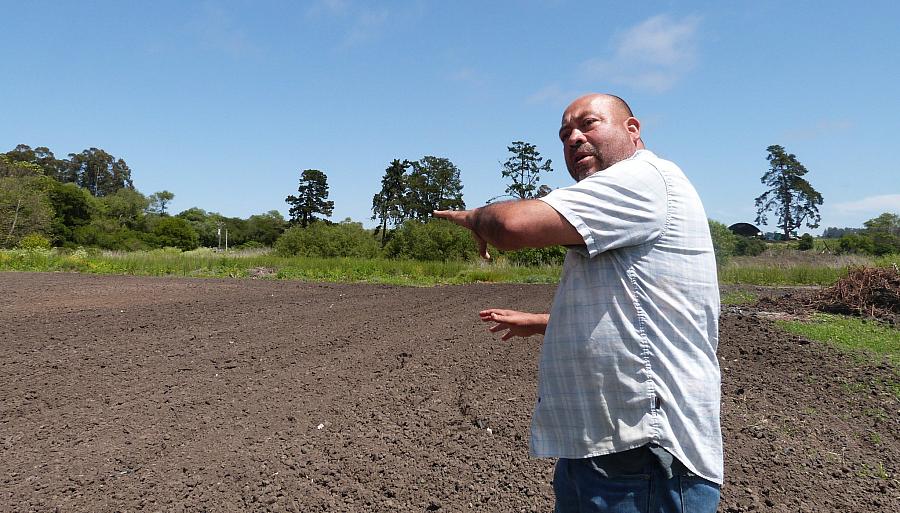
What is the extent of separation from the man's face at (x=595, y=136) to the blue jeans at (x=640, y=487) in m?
0.72

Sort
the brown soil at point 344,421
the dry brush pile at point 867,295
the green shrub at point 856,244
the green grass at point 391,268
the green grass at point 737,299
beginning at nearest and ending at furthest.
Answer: the brown soil at point 344,421
the dry brush pile at point 867,295
the green grass at point 737,299
the green grass at point 391,268
the green shrub at point 856,244

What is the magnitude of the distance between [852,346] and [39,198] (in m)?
47.7

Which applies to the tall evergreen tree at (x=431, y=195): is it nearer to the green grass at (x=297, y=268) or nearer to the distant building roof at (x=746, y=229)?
the green grass at (x=297, y=268)

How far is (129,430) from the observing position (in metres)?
3.95

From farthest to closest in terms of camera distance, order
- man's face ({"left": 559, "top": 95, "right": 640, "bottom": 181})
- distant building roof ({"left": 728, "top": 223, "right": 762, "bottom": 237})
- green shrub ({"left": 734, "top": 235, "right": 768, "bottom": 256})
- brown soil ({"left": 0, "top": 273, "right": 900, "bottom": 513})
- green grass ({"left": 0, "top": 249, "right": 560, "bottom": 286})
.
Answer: distant building roof ({"left": 728, "top": 223, "right": 762, "bottom": 237}), green shrub ({"left": 734, "top": 235, "right": 768, "bottom": 256}), green grass ({"left": 0, "top": 249, "right": 560, "bottom": 286}), brown soil ({"left": 0, "top": 273, "right": 900, "bottom": 513}), man's face ({"left": 559, "top": 95, "right": 640, "bottom": 181})

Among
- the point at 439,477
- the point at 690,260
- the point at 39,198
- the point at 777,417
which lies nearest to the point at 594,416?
the point at 690,260

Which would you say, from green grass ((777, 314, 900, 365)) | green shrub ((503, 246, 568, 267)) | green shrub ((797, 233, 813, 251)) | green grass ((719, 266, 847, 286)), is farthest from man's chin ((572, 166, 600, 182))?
green shrub ((797, 233, 813, 251))

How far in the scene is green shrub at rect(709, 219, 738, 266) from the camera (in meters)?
21.6

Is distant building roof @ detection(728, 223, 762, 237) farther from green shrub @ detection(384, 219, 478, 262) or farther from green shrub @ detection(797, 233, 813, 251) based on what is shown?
green shrub @ detection(384, 219, 478, 262)

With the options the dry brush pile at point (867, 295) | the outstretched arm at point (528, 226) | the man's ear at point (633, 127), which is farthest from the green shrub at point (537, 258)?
the outstretched arm at point (528, 226)

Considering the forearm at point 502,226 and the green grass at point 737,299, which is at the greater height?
the forearm at point 502,226

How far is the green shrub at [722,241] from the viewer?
2158cm

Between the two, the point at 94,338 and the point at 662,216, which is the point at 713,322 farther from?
the point at 94,338

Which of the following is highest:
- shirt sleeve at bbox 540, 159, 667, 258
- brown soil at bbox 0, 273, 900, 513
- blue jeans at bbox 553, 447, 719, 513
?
shirt sleeve at bbox 540, 159, 667, 258
